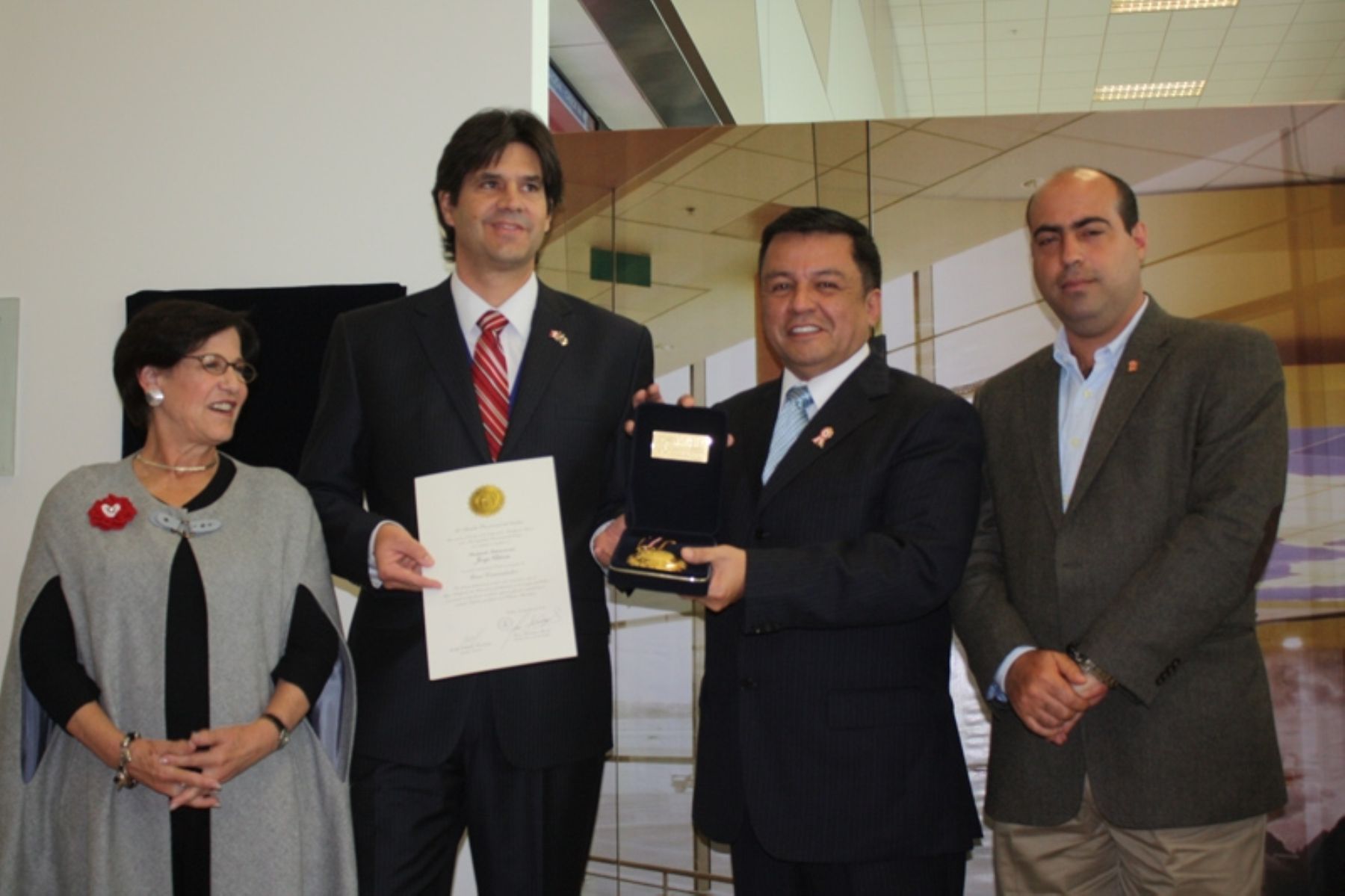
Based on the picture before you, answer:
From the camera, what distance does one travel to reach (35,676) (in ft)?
7.32

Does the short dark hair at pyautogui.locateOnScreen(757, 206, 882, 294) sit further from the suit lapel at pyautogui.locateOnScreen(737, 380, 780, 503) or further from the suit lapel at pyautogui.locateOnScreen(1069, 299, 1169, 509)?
the suit lapel at pyautogui.locateOnScreen(1069, 299, 1169, 509)

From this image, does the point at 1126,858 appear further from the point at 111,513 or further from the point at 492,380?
the point at 111,513

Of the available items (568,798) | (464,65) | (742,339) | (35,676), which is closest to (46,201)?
(464,65)

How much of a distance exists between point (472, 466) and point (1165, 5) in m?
8.47

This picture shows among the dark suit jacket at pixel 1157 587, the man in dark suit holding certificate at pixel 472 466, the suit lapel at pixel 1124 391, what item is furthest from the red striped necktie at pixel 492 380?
the suit lapel at pixel 1124 391

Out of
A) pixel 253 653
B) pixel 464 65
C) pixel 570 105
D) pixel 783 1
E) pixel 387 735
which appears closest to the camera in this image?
pixel 387 735

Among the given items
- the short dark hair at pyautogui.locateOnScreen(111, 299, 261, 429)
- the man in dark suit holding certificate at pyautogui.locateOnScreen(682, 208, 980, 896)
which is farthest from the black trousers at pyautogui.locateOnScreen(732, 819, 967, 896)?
the short dark hair at pyautogui.locateOnScreen(111, 299, 261, 429)

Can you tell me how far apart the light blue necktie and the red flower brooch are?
1.31m

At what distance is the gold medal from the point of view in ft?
6.84

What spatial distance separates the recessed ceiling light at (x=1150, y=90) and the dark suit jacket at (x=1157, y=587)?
370 inches

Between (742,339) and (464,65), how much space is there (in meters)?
1.22

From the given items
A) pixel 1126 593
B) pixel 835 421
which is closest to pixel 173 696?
pixel 835 421

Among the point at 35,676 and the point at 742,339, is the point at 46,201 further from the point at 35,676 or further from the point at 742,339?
the point at 742,339

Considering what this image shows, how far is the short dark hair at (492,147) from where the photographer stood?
237 cm
